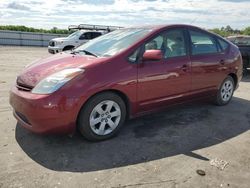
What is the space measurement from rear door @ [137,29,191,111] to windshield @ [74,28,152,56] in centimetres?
26

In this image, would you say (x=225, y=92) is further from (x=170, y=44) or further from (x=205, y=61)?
(x=170, y=44)

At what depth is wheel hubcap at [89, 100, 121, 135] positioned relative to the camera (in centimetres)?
410

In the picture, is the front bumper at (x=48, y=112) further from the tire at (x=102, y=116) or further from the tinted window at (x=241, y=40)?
Result: the tinted window at (x=241, y=40)

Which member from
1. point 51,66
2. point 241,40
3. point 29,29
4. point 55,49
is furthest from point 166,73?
point 29,29

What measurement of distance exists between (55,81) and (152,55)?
57.1 inches

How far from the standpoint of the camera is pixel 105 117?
421 cm

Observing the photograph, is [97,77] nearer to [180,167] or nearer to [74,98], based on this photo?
[74,98]

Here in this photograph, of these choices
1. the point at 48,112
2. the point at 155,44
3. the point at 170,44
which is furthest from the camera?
the point at 170,44

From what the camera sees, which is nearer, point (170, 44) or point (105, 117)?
point (105, 117)

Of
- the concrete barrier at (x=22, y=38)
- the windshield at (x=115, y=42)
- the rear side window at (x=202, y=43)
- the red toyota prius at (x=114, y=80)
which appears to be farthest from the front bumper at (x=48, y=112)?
the concrete barrier at (x=22, y=38)

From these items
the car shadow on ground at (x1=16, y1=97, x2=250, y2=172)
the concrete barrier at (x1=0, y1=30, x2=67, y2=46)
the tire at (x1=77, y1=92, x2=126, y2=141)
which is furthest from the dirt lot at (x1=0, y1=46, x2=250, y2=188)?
the concrete barrier at (x1=0, y1=30, x2=67, y2=46)

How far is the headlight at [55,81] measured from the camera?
3766mm

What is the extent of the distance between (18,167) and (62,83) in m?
1.13

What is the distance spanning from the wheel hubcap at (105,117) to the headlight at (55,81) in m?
0.55
